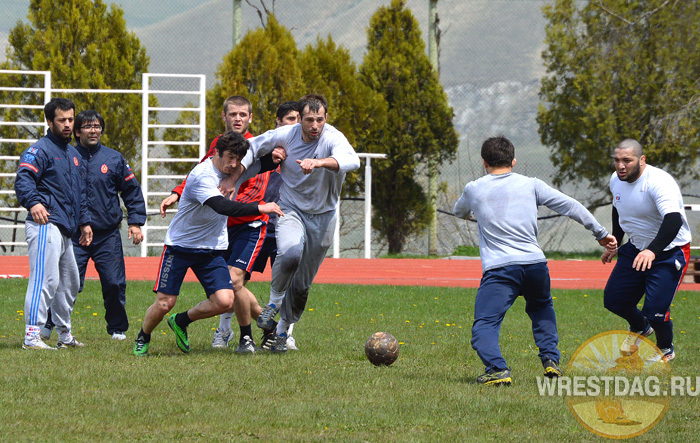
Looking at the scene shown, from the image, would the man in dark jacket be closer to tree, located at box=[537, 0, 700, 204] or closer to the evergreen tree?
the evergreen tree

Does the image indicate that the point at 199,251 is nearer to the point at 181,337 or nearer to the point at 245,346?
the point at 181,337

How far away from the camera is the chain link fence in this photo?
75.0 ft

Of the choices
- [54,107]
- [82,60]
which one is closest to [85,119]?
[54,107]

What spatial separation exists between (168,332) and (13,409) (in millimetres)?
3612

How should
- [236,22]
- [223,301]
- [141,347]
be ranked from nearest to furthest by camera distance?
1. [223,301]
2. [141,347]
3. [236,22]

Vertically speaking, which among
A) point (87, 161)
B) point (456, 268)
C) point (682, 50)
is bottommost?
point (456, 268)

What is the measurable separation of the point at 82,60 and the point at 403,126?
7.41 metres

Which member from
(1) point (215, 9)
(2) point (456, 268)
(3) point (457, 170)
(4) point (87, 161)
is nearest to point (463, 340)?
(4) point (87, 161)

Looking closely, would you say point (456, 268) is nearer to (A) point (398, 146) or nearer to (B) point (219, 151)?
(A) point (398, 146)

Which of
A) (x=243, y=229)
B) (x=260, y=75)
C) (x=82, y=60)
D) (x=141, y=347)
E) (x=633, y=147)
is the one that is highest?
(x=82, y=60)

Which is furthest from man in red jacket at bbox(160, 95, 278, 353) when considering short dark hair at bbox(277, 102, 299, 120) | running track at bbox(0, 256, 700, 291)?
running track at bbox(0, 256, 700, 291)

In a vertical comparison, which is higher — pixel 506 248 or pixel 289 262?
pixel 506 248

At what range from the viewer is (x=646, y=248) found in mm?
7039

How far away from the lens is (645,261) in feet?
21.7
